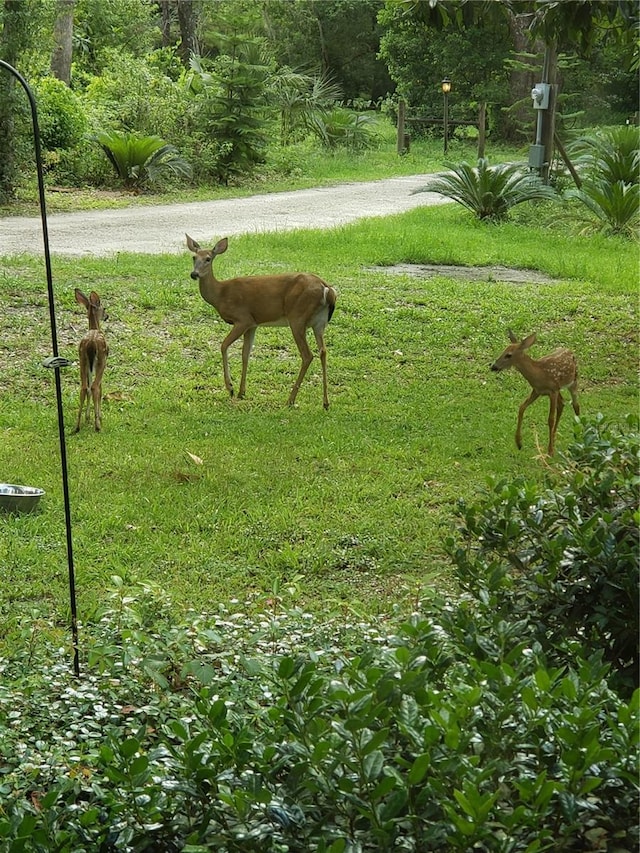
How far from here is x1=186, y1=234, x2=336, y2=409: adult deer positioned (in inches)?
276

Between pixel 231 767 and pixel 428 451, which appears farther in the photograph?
pixel 428 451

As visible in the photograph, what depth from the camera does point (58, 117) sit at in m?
16.0

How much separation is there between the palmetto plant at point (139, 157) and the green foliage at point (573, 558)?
13.3 metres

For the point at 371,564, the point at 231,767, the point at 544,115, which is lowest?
the point at 371,564

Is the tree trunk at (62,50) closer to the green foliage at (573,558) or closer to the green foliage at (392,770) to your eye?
the green foliage at (573,558)

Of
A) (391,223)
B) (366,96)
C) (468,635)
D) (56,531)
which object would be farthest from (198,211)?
(366,96)

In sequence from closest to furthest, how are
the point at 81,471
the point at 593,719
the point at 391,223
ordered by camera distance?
the point at 593,719 < the point at 81,471 < the point at 391,223

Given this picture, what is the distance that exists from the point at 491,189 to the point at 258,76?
4937 mm

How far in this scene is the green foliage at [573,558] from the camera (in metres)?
2.57

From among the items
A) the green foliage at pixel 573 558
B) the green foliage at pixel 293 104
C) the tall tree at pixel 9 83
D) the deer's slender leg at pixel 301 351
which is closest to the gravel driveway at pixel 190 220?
the tall tree at pixel 9 83

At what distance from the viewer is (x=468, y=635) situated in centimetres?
232

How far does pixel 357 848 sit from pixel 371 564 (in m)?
3.05

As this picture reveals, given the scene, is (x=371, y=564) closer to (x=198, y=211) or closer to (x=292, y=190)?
(x=198, y=211)

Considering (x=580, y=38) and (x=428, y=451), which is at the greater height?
(x=580, y=38)
